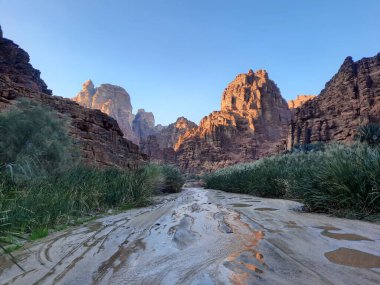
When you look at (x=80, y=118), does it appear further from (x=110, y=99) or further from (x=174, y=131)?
(x=110, y=99)

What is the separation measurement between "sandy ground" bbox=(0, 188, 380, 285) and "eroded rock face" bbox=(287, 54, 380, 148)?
151ft

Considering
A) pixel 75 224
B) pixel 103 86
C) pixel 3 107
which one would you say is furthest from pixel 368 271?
pixel 103 86

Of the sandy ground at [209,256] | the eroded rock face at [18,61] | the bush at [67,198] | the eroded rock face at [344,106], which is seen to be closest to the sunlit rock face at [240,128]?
the eroded rock face at [344,106]

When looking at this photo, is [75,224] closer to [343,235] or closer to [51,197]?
[51,197]

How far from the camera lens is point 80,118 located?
19.9 m

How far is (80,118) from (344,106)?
47197mm

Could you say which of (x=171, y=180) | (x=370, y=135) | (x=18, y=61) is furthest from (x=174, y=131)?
(x=171, y=180)

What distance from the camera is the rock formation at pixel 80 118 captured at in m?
16.0

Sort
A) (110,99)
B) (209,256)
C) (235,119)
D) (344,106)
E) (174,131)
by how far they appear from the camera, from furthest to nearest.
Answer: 1. (110,99)
2. (174,131)
3. (235,119)
4. (344,106)
5. (209,256)

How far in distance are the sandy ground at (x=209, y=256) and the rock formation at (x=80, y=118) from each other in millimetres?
13334

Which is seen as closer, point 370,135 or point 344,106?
point 370,135

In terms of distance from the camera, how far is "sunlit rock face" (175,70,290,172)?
89.2 m

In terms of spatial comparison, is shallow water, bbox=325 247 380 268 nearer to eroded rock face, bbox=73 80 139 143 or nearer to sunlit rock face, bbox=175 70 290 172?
sunlit rock face, bbox=175 70 290 172

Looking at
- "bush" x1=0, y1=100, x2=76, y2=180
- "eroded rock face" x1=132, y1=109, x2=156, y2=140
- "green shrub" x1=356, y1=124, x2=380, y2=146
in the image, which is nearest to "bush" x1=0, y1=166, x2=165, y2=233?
"bush" x1=0, y1=100, x2=76, y2=180
